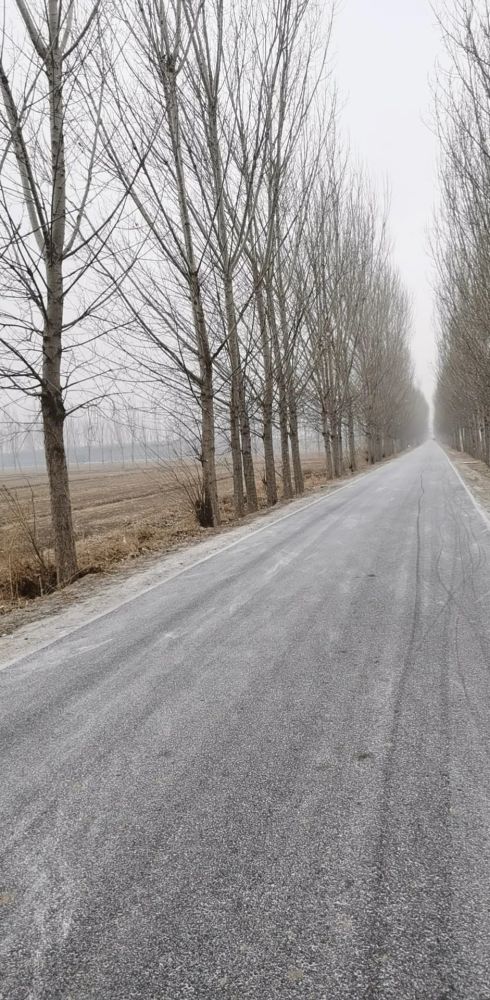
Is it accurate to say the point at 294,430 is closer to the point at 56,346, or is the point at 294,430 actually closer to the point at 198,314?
the point at 198,314

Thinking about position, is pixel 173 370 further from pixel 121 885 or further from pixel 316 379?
pixel 316 379

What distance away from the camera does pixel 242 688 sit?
2811 millimetres

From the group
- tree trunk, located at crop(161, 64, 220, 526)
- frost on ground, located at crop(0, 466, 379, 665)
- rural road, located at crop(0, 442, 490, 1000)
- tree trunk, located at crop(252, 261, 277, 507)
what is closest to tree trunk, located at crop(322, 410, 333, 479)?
tree trunk, located at crop(252, 261, 277, 507)

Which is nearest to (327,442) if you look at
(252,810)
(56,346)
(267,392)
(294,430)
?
(294,430)

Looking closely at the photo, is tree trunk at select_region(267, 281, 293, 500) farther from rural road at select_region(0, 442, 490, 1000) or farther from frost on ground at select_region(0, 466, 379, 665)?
rural road at select_region(0, 442, 490, 1000)

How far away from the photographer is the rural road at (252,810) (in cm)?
129

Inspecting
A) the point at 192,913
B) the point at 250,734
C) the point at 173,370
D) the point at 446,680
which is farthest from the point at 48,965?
the point at 173,370

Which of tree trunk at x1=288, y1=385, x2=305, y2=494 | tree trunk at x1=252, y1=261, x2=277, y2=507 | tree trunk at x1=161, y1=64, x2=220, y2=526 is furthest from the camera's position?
tree trunk at x1=288, y1=385, x2=305, y2=494

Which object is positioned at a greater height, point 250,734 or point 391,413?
point 391,413

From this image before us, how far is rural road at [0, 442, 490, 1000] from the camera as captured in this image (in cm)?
129

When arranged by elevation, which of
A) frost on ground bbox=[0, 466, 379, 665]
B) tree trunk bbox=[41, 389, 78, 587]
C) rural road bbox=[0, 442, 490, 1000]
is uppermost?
tree trunk bbox=[41, 389, 78, 587]

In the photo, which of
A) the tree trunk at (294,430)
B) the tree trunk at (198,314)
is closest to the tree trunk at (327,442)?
the tree trunk at (294,430)

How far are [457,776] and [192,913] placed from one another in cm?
108

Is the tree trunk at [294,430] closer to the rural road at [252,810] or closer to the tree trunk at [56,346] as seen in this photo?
the tree trunk at [56,346]
